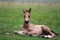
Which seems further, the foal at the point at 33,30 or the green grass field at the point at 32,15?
the green grass field at the point at 32,15

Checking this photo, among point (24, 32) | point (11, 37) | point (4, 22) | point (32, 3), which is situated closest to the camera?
point (11, 37)

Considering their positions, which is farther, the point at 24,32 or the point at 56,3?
the point at 56,3

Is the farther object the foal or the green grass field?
the green grass field

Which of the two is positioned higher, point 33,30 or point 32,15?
point 32,15

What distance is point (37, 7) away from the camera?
6.90m

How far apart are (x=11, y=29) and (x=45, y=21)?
1040 mm

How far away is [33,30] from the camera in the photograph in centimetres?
594

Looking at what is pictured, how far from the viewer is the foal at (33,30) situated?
585 cm

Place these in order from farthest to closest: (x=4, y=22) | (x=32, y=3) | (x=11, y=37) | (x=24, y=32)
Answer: (x=32, y=3) < (x=4, y=22) < (x=24, y=32) < (x=11, y=37)

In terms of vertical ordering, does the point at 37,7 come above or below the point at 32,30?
above

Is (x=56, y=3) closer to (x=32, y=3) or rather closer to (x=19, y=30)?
(x=32, y=3)

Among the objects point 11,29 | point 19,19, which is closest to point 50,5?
point 19,19

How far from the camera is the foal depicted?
19.2 ft

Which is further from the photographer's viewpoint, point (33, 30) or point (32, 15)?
point (32, 15)
